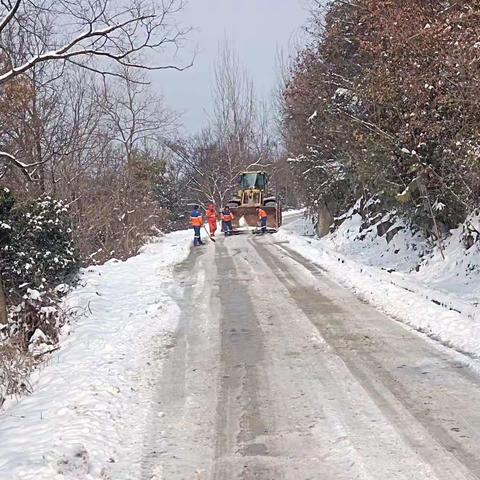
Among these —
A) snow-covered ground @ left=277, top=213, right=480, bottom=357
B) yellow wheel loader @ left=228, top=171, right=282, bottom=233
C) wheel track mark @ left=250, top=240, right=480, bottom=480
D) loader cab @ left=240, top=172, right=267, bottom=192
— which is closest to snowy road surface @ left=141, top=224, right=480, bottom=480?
wheel track mark @ left=250, top=240, right=480, bottom=480

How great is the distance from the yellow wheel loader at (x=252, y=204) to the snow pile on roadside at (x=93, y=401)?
1887cm

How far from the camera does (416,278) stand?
48.0 feet

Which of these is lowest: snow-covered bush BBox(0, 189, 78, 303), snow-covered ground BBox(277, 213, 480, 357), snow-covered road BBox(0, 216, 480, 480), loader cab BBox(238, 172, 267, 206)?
snow-covered road BBox(0, 216, 480, 480)

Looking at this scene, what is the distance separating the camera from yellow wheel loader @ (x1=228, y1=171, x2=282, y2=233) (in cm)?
3019

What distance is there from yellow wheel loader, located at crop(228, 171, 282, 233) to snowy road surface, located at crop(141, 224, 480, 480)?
Result: 19730mm

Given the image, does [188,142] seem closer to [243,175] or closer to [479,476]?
[243,175]

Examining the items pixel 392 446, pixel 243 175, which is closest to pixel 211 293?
pixel 392 446

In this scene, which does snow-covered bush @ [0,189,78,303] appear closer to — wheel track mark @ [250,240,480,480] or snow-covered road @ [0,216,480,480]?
snow-covered road @ [0,216,480,480]

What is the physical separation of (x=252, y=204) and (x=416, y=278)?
18109 mm

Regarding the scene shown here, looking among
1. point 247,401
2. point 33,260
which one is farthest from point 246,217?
point 247,401

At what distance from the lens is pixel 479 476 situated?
4148 mm

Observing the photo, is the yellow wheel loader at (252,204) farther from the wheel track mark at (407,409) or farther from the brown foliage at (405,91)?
the wheel track mark at (407,409)

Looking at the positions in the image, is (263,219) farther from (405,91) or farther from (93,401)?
(93,401)

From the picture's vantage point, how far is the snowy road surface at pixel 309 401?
4.46 metres
